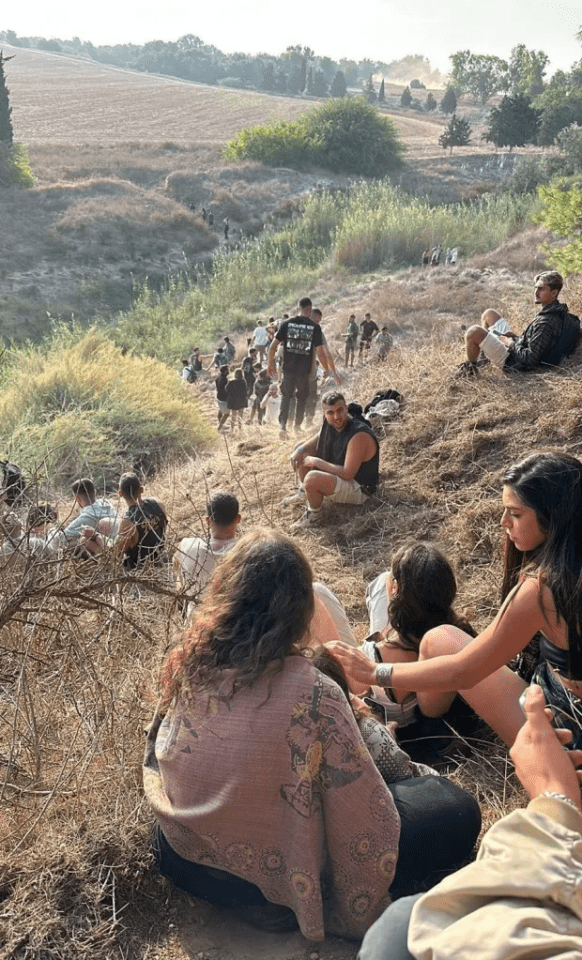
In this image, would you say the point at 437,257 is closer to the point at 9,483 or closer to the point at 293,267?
the point at 293,267

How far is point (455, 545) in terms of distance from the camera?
4867 millimetres

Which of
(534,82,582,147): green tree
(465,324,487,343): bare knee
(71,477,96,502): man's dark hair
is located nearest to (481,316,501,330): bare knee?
(465,324,487,343): bare knee

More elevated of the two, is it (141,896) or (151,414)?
(141,896)

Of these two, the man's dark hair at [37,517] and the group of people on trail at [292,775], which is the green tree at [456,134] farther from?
the group of people on trail at [292,775]

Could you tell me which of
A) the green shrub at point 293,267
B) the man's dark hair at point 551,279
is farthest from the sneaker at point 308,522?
the green shrub at point 293,267

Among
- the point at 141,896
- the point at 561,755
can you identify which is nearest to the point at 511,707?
the point at 561,755

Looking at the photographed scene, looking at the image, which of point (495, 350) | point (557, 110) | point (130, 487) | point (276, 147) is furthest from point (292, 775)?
point (557, 110)

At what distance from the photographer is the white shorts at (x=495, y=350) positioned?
20.7 feet

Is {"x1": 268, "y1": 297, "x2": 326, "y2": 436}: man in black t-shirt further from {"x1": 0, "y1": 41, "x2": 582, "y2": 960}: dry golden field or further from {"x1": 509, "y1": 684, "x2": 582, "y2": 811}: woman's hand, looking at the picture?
{"x1": 509, "y1": 684, "x2": 582, "y2": 811}: woman's hand

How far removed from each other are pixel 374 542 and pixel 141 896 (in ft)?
11.0

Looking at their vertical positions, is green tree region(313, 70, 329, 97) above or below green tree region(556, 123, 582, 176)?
above

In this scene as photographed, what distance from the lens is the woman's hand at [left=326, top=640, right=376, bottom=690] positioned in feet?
8.14

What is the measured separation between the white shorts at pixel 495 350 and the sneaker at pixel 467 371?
173mm

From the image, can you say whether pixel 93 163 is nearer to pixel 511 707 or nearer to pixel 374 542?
pixel 374 542
